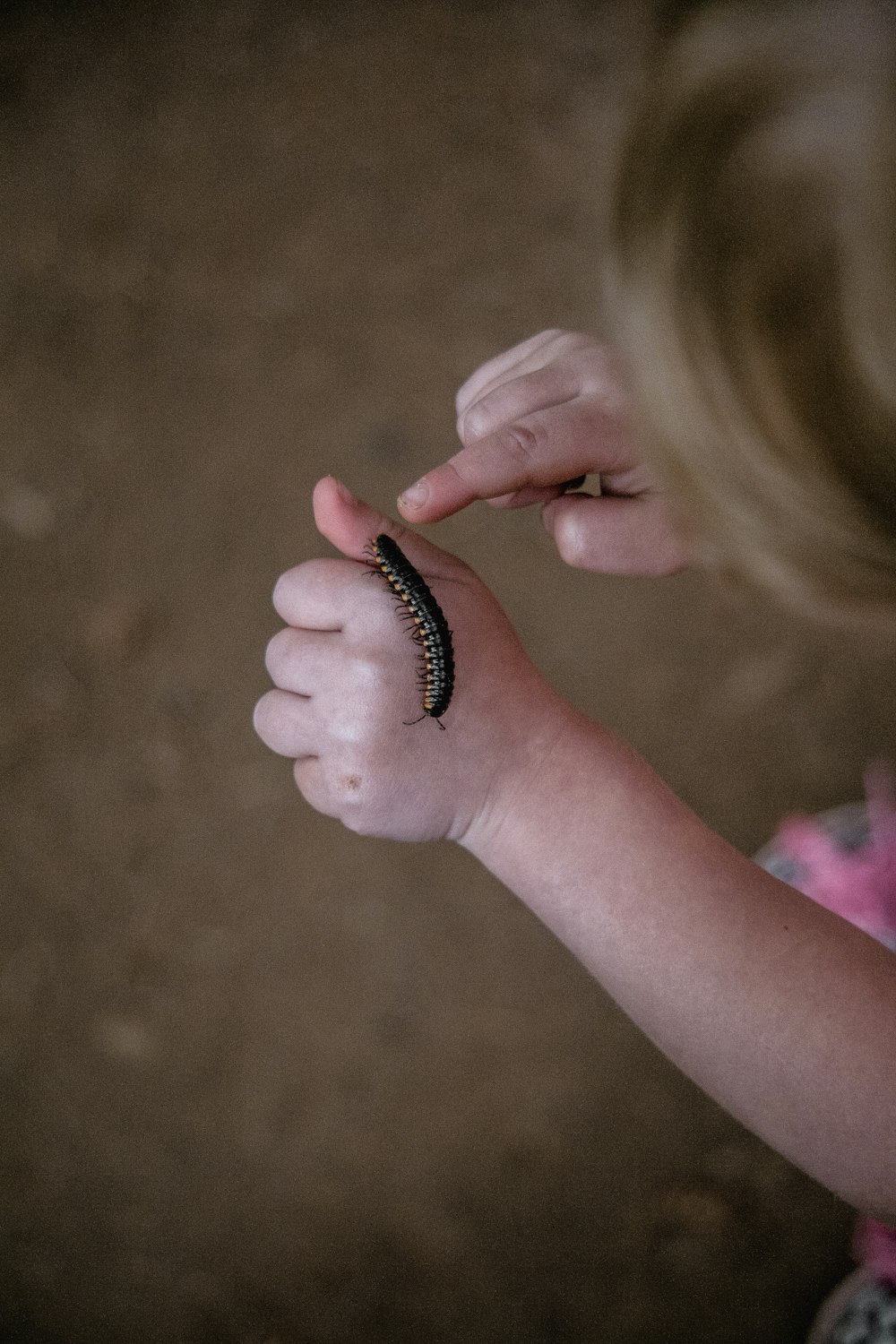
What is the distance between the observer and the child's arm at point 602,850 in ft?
3.54

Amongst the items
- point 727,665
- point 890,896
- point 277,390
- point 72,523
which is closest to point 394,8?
point 277,390

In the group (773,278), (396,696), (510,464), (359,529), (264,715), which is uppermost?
(773,278)

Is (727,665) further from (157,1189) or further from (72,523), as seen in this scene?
(157,1189)

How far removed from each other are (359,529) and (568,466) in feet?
0.87

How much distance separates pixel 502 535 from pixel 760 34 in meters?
1.29

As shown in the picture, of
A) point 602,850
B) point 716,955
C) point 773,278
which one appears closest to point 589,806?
point 602,850

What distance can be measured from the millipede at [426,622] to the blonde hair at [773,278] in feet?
1.01

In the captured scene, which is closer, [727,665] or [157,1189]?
[157,1189]

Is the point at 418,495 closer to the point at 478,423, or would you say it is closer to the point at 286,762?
the point at 478,423

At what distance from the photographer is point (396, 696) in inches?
46.0

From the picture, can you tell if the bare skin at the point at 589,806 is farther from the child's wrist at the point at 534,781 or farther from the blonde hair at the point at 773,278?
the blonde hair at the point at 773,278

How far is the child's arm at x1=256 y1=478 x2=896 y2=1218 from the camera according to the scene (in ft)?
3.54

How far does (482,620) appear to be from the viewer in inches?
47.8

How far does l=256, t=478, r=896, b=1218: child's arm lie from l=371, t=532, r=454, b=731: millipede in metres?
0.05
